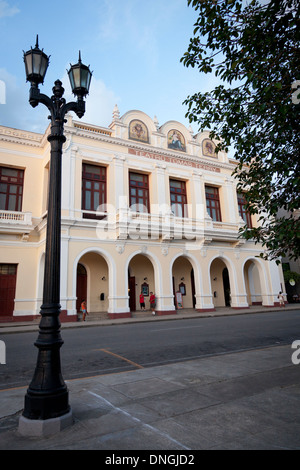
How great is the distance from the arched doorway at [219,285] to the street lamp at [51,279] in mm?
22699

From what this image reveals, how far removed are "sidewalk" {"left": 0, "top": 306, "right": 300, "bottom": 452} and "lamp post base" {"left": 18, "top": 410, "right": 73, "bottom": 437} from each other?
0.07m

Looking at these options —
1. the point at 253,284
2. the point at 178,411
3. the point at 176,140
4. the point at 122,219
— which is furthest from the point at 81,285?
the point at 178,411

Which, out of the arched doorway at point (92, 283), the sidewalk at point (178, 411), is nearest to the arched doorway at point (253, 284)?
the arched doorway at point (92, 283)

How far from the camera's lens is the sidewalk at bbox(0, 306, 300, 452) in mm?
2912

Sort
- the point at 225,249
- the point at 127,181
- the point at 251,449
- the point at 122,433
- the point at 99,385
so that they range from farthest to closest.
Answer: the point at 225,249
the point at 127,181
the point at 99,385
the point at 122,433
the point at 251,449

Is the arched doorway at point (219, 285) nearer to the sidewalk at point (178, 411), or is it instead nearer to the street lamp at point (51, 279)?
the sidewalk at point (178, 411)

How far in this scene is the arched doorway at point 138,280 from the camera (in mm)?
22094

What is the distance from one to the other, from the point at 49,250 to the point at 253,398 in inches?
135

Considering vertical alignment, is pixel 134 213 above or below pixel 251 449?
above

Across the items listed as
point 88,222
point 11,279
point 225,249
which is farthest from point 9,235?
point 225,249

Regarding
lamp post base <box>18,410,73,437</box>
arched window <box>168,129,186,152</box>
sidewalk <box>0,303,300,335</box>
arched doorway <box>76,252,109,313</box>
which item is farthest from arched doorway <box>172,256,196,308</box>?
lamp post base <box>18,410,73,437</box>

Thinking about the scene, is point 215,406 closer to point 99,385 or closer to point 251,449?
point 251,449

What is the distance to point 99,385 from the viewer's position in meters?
4.96

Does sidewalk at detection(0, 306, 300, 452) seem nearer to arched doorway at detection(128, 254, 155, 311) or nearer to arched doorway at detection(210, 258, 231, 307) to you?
arched doorway at detection(128, 254, 155, 311)
